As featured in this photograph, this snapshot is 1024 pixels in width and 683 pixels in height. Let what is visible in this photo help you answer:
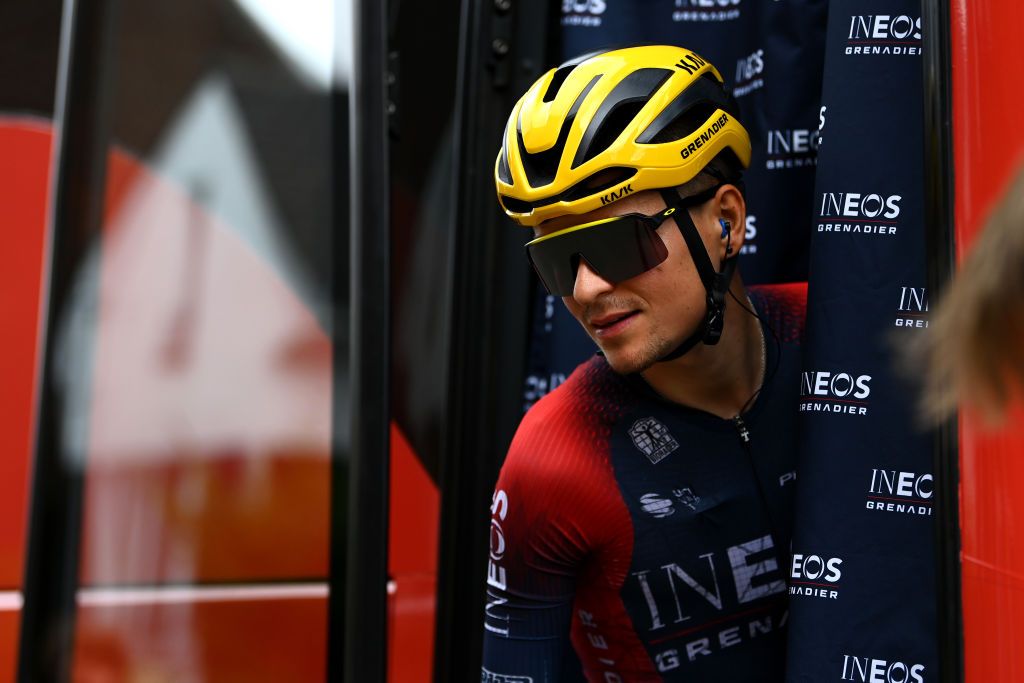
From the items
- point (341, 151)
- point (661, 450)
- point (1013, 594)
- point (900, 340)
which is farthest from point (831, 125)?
point (341, 151)

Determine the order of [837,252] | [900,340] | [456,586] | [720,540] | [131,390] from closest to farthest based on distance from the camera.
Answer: [900,340] < [837,252] < [720,540] < [131,390] < [456,586]

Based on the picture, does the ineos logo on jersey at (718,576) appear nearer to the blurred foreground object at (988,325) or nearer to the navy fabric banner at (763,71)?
the navy fabric banner at (763,71)

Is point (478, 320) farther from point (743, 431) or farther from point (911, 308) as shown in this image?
point (911, 308)

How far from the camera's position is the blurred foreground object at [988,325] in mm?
480

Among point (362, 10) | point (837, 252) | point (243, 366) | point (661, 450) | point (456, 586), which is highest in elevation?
point (362, 10)

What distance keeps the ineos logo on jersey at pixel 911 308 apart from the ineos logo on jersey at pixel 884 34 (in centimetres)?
30

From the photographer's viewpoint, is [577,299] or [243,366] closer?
[577,299]

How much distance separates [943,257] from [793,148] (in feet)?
2.38

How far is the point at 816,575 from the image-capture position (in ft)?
4.75

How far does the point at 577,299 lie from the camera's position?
1502mm

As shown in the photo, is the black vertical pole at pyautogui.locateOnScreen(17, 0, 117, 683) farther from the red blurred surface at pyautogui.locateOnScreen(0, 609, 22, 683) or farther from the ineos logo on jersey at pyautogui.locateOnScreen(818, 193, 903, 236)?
the ineos logo on jersey at pyautogui.locateOnScreen(818, 193, 903, 236)

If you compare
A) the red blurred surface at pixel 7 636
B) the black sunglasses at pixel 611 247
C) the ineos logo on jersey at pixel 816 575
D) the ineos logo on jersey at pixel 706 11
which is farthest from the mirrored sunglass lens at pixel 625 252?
the red blurred surface at pixel 7 636

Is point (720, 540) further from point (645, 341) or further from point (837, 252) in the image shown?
point (837, 252)

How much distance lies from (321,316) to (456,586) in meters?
0.52
